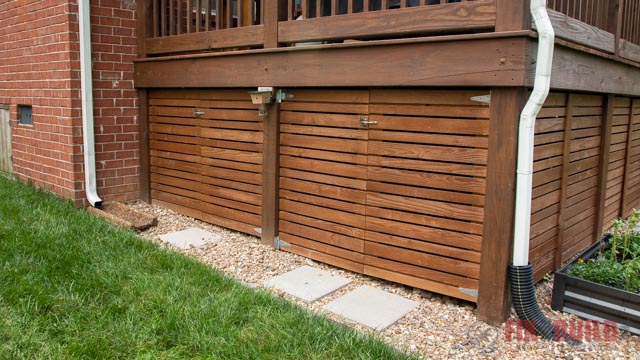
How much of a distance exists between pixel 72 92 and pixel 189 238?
1.96 metres

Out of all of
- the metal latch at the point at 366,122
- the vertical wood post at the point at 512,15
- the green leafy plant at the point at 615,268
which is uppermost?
the vertical wood post at the point at 512,15

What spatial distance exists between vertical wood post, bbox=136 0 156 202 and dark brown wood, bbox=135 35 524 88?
2.29 ft

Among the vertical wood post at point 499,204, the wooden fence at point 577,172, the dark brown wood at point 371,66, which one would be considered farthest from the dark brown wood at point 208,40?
the wooden fence at point 577,172

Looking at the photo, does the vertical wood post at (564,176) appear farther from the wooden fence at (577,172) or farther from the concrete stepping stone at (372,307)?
the concrete stepping stone at (372,307)

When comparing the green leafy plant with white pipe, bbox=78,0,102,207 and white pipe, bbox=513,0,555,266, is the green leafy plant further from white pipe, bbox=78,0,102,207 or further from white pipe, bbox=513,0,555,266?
white pipe, bbox=78,0,102,207

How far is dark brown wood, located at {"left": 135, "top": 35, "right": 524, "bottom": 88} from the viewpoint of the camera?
3018mm

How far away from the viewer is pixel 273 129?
4.39m

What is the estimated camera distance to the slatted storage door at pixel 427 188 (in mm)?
3256

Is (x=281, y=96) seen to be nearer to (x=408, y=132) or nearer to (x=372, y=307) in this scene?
(x=408, y=132)

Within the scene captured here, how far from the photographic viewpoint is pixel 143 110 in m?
5.81

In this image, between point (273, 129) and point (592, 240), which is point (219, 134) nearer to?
point (273, 129)

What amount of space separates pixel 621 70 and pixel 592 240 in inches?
57.9

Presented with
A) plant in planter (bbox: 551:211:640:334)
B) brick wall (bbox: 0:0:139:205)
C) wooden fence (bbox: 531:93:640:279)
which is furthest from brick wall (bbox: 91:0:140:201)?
plant in planter (bbox: 551:211:640:334)

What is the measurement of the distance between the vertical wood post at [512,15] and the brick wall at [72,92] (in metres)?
4.10
